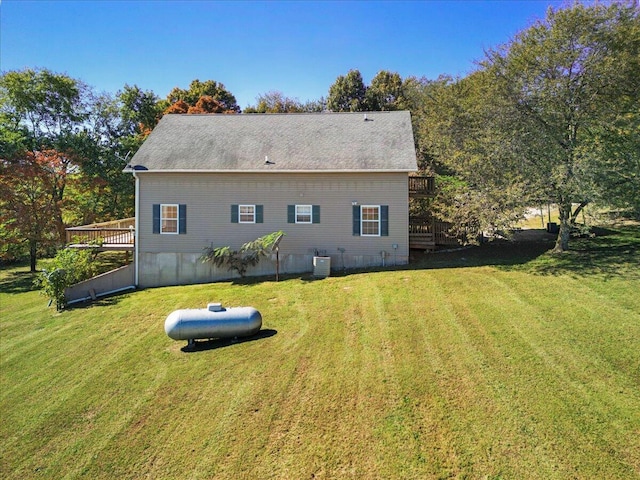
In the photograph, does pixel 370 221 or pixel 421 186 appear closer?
pixel 370 221

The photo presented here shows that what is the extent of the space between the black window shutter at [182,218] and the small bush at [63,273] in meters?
3.89

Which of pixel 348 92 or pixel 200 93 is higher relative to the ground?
pixel 348 92

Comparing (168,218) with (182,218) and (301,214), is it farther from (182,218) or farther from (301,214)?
(301,214)

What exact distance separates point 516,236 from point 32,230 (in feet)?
82.3

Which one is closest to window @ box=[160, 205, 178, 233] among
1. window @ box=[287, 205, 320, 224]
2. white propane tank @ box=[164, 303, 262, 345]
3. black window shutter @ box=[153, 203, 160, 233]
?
black window shutter @ box=[153, 203, 160, 233]

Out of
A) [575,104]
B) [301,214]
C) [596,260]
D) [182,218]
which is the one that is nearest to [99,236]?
[182,218]

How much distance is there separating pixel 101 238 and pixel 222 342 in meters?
10.1

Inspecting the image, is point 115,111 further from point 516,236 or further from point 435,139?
point 516,236

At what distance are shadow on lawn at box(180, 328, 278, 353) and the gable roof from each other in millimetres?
7394

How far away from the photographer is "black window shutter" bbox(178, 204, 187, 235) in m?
15.2

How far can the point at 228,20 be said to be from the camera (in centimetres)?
1298

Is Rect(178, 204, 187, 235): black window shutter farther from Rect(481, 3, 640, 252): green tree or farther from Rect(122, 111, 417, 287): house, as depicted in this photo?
Rect(481, 3, 640, 252): green tree

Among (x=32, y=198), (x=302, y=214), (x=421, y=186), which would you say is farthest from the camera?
(x=32, y=198)

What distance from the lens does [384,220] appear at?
14.5 m
